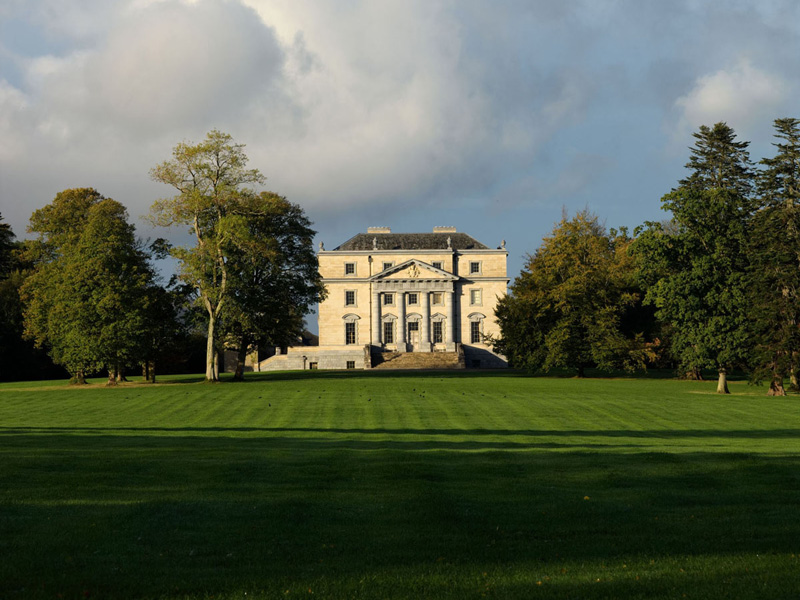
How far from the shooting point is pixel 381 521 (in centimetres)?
1061

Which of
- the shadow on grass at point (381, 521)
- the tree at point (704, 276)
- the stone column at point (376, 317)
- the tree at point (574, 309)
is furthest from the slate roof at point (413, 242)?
the shadow on grass at point (381, 521)

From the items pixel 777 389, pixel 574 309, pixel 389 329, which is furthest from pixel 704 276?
pixel 389 329

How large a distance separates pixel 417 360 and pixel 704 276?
4121 cm

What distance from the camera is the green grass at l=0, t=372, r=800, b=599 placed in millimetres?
7852

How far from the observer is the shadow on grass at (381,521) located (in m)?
7.93

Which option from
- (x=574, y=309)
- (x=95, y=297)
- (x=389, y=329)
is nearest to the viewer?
(x=95, y=297)

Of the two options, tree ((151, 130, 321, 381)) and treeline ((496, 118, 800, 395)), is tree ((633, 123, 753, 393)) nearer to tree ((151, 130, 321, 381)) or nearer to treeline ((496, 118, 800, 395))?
treeline ((496, 118, 800, 395))

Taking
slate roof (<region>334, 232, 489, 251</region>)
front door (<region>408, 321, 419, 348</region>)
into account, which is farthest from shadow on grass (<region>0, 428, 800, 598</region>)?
slate roof (<region>334, 232, 489, 251</region>)

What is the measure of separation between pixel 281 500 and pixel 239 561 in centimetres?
331

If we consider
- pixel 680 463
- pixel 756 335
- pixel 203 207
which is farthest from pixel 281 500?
pixel 203 207

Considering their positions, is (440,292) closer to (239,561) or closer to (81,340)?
(81,340)

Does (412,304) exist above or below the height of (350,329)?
above

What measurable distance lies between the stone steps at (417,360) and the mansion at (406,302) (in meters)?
2.58

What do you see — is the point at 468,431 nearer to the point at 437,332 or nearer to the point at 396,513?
the point at 396,513
